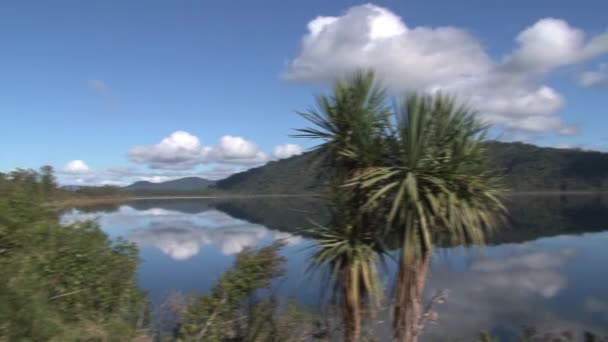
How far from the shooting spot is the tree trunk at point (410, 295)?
23.0 feet

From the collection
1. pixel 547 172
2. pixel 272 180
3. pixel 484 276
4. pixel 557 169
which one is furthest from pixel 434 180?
pixel 272 180

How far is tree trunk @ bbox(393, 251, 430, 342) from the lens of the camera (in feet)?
23.0

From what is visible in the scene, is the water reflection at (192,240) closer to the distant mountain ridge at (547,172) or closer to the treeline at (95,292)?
the treeline at (95,292)

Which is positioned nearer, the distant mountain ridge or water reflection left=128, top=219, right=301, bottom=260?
water reflection left=128, top=219, right=301, bottom=260

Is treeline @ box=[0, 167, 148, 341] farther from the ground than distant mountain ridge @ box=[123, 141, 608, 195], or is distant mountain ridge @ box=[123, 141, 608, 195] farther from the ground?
distant mountain ridge @ box=[123, 141, 608, 195]

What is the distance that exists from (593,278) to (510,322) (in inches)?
332

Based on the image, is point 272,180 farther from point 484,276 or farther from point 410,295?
point 410,295

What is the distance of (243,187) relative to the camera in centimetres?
16925

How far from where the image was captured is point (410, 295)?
278 inches

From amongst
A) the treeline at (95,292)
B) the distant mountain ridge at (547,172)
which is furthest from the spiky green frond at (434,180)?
the distant mountain ridge at (547,172)

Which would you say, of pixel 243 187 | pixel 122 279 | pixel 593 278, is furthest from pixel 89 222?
pixel 243 187

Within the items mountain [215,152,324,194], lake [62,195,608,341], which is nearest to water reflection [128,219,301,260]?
lake [62,195,608,341]

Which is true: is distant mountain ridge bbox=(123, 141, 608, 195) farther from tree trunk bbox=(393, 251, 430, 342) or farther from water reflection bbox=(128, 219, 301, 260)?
tree trunk bbox=(393, 251, 430, 342)

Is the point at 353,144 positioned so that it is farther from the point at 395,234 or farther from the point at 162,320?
the point at 162,320
